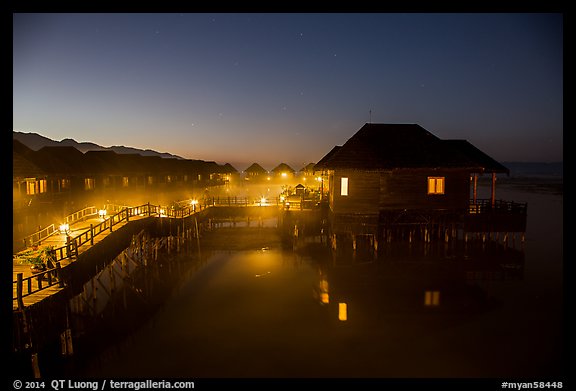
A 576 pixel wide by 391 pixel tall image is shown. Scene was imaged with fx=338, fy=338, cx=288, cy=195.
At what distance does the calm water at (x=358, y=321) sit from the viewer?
1240 centimetres

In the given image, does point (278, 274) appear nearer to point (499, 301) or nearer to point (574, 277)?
point (499, 301)

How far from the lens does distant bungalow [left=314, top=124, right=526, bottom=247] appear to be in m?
22.8

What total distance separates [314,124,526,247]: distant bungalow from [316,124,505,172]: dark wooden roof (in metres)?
0.06

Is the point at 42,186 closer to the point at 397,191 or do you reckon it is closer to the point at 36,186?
the point at 36,186

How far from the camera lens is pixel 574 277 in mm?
7766

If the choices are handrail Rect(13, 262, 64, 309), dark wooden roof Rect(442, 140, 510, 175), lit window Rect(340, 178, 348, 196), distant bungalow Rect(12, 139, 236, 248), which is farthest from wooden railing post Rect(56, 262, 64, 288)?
dark wooden roof Rect(442, 140, 510, 175)

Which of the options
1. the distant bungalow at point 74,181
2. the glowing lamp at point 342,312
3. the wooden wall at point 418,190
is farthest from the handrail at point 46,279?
the wooden wall at point 418,190

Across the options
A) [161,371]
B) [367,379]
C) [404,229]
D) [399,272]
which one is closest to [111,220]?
[161,371]

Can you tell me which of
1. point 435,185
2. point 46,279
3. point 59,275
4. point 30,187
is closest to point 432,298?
point 435,185

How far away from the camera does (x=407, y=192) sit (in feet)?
76.3

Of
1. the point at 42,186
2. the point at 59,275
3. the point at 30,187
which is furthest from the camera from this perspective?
the point at 42,186

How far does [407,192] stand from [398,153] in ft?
9.20

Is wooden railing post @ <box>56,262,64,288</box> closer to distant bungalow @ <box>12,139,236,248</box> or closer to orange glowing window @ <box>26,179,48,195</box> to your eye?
distant bungalow @ <box>12,139,236,248</box>

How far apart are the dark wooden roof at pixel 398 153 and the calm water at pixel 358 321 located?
20.3 feet
